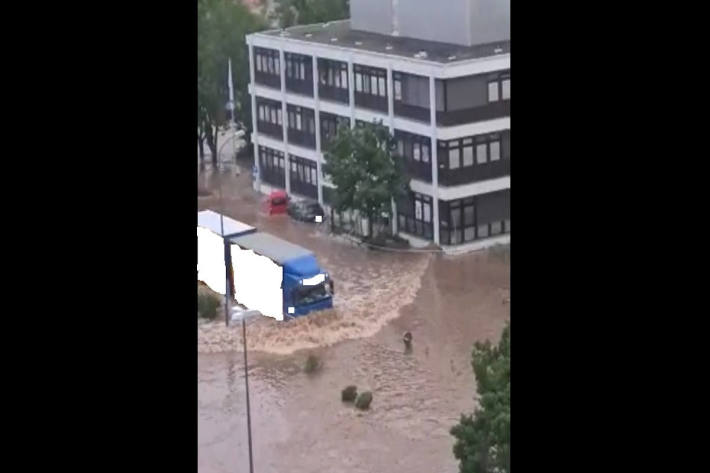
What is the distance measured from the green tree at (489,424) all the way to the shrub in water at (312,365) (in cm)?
121

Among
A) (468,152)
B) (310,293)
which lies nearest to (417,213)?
(468,152)

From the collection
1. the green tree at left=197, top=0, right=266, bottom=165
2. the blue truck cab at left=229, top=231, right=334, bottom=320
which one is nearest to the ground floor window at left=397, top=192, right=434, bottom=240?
the blue truck cab at left=229, top=231, right=334, bottom=320

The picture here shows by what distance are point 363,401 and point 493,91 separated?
53.4 inches

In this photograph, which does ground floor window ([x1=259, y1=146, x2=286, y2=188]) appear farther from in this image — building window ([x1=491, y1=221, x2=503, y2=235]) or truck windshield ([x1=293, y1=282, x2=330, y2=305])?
truck windshield ([x1=293, y1=282, x2=330, y2=305])

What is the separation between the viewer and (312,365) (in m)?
3.64

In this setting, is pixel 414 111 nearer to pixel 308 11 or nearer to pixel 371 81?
pixel 371 81

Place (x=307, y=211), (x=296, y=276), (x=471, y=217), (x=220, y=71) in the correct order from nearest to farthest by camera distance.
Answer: (x=296, y=276)
(x=471, y=217)
(x=307, y=211)
(x=220, y=71)

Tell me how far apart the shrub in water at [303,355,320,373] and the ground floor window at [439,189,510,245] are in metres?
0.93

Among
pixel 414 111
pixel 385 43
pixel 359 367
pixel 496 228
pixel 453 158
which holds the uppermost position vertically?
pixel 385 43
